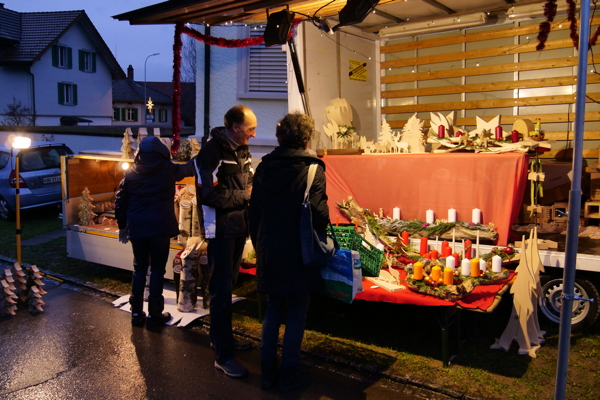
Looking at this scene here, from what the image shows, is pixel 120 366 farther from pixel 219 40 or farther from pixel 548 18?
pixel 548 18

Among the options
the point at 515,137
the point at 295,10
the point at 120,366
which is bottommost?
the point at 120,366

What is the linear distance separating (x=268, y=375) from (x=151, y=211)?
6.78 ft

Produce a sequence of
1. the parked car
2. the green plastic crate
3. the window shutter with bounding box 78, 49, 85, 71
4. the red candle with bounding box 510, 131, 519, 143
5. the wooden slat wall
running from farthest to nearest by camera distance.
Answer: the window shutter with bounding box 78, 49, 85, 71 < the parked car < the wooden slat wall < the red candle with bounding box 510, 131, 519, 143 < the green plastic crate

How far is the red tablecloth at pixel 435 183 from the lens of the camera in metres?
5.69

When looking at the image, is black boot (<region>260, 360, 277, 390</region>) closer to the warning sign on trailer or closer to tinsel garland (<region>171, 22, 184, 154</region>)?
tinsel garland (<region>171, 22, 184, 154</region>)

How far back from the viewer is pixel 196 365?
467 centimetres

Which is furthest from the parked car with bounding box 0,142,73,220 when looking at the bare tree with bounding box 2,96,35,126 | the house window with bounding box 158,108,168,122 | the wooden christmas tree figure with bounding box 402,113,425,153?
the house window with bounding box 158,108,168,122

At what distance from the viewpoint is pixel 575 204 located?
2902mm

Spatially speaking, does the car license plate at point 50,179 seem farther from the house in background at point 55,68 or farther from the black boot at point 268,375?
the house in background at point 55,68

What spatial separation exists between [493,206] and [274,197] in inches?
114

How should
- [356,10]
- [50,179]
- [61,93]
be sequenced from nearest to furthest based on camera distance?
[356,10]
[50,179]
[61,93]

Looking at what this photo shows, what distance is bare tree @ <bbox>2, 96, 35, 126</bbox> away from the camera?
2967 centimetres

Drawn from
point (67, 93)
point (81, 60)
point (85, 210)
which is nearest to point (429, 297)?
point (85, 210)

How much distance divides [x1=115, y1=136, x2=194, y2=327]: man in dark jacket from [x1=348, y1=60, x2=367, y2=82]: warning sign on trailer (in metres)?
3.70
